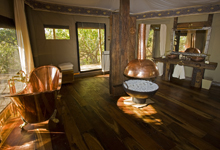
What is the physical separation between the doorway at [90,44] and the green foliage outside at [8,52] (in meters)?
2.47

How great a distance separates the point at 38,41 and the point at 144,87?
3.57 metres

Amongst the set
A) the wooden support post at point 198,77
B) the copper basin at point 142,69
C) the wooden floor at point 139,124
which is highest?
the copper basin at point 142,69

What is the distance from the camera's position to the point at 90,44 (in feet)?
17.3

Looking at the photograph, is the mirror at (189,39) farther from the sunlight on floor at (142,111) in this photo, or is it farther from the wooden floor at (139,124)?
the sunlight on floor at (142,111)

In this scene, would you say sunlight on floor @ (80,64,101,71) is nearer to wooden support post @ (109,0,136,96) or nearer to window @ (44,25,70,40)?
window @ (44,25,70,40)

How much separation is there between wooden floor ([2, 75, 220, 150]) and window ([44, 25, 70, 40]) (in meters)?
2.16

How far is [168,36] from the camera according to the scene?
15.8ft

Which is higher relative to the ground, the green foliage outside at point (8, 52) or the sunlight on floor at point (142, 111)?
the green foliage outside at point (8, 52)

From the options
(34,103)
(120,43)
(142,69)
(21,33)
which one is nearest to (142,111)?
(142,69)

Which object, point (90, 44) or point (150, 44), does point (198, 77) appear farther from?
point (90, 44)

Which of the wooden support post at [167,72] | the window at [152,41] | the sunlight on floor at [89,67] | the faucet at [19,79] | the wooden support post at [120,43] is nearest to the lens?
the faucet at [19,79]

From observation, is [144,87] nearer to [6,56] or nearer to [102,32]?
[6,56]

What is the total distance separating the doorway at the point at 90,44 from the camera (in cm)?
490

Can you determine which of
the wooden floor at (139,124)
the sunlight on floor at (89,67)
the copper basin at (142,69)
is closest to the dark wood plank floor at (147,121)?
the wooden floor at (139,124)
